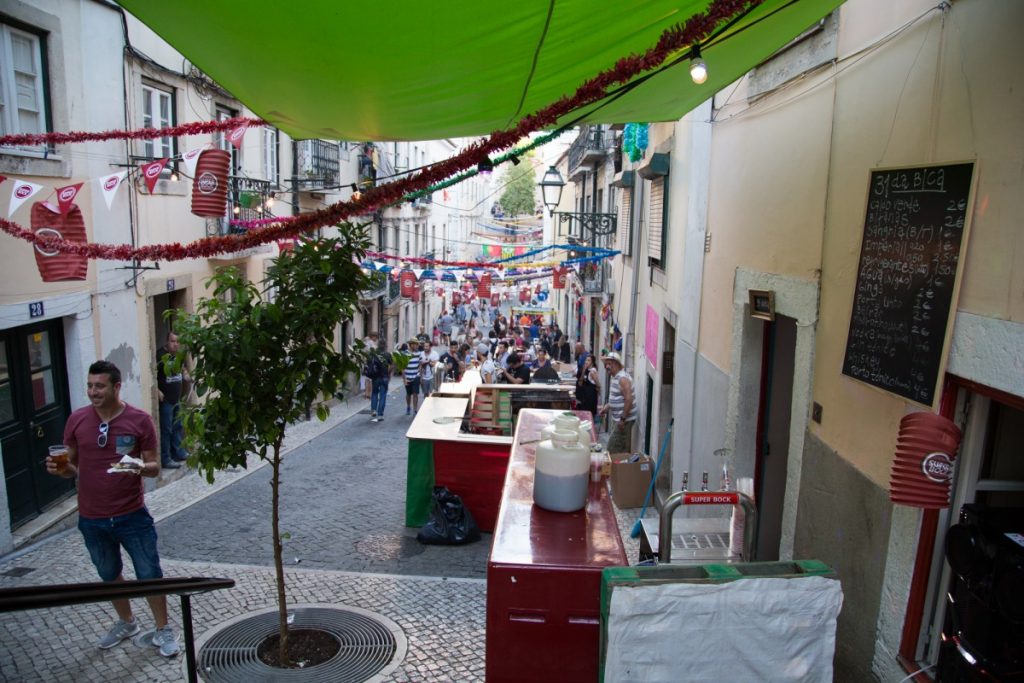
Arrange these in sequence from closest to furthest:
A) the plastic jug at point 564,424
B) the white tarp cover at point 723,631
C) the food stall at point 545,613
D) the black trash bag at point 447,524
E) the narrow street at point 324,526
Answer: the white tarp cover at point 723,631 < the food stall at point 545,613 < the plastic jug at point 564,424 < the narrow street at point 324,526 < the black trash bag at point 447,524

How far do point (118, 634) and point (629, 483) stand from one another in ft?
18.3

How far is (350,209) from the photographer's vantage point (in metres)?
4.36

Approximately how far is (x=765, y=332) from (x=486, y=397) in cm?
474

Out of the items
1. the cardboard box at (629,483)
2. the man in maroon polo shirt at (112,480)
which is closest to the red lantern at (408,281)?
the cardboard box at (629,483)

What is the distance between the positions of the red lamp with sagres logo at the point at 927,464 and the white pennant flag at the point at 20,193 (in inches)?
304

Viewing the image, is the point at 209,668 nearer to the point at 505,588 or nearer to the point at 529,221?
the point at 505,588

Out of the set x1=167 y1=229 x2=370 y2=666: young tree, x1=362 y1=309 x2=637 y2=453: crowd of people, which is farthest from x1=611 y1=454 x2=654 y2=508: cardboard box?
x1=167 y1=229 x2=370 y2=666: young tree

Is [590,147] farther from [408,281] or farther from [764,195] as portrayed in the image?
[764,195]

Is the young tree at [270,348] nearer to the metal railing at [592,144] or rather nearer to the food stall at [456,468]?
the food stall at [456,468]

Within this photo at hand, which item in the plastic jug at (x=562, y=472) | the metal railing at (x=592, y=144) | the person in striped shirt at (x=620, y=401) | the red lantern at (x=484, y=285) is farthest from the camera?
the red lantern at (x=484, y=285)

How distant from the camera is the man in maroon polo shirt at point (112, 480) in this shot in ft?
16.0

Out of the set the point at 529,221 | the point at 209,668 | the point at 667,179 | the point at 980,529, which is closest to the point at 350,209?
the point at 209,668

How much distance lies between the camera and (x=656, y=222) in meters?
11.3

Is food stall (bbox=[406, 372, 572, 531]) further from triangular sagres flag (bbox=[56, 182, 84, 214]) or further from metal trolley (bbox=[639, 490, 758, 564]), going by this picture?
triangular sagres flag (bbox=[56, 182, 84, 214])
